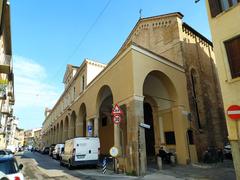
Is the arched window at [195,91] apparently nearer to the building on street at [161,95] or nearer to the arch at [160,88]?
the building on street at [161,95]

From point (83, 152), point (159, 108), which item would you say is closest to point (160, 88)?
point (159, 108)

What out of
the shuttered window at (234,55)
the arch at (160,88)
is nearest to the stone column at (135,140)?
the arch at (160,88)

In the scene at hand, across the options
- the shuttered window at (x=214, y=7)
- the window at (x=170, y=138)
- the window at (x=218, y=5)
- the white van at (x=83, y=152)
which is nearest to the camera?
the window at (x=218, y=5)

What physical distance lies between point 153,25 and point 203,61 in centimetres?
672

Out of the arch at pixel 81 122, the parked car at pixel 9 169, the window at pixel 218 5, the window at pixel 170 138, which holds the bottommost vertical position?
the parked car at pixel 9 169

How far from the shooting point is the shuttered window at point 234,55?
9.11 meters

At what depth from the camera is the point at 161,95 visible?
18.4m

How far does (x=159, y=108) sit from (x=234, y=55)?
999 cm

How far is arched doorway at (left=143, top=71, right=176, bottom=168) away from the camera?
674 inches

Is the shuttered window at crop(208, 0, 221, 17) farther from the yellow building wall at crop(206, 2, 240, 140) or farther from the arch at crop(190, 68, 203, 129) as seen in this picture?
the arch at crop(190, 68, 203, 129)

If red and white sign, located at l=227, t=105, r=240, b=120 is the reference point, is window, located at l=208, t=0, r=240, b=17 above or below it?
above

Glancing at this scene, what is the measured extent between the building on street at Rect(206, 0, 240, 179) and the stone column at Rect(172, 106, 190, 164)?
6852mm

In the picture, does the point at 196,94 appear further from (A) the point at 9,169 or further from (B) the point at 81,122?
(A) the point at 9,169

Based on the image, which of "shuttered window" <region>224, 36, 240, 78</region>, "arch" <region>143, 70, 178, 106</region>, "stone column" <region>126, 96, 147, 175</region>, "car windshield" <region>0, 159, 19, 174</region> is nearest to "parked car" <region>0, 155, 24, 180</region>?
"car windshield" <region>0, 159, 19, 174</region>
